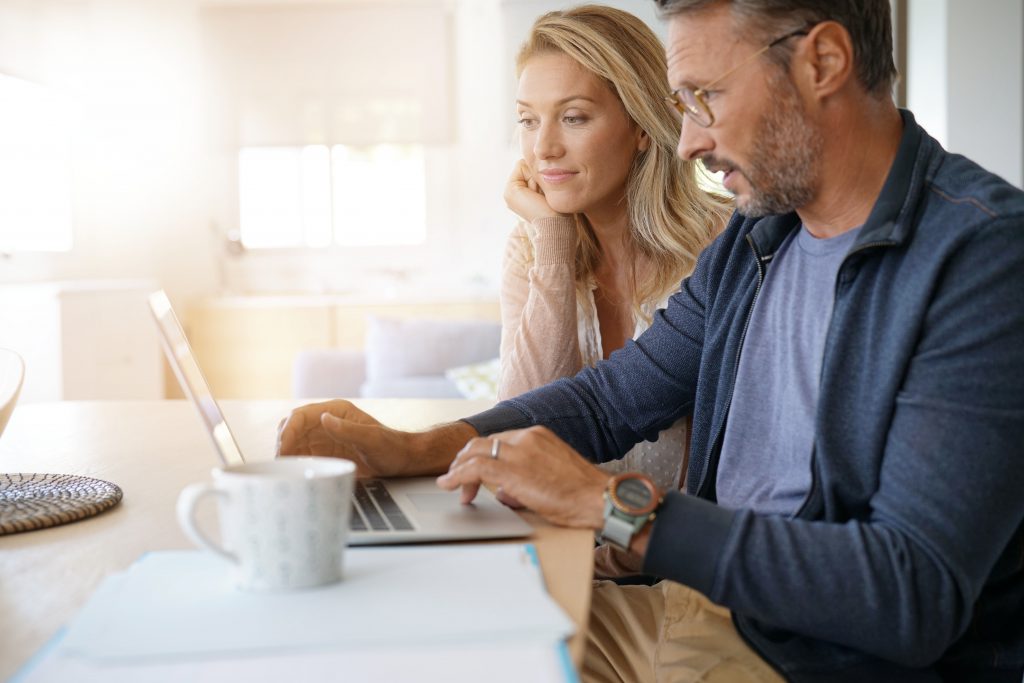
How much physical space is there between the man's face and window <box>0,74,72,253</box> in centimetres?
439

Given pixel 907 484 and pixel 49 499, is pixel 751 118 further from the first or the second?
pixel 49 499

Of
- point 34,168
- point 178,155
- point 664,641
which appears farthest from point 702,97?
point 178,155

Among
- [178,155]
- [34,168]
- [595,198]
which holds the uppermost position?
[178,155]

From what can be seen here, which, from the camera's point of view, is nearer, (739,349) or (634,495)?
(634,495)

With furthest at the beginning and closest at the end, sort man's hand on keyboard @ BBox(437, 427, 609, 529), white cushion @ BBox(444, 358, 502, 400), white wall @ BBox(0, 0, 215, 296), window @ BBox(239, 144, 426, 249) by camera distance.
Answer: window @ BBox(239, 144, 426, 249) < white wall @ BBox(0, 0, 215, 296) < white cushion @ BBox(444, 358, 502, 400) < man's hand on keyboard @ BBox(437, 427, 609, 529)

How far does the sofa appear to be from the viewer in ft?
14.5

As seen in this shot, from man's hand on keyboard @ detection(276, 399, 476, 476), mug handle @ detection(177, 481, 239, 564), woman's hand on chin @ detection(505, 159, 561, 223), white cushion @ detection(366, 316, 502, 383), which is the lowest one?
white cushion @ detection(366, 316, 502, 383)

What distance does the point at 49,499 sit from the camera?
1068 mm

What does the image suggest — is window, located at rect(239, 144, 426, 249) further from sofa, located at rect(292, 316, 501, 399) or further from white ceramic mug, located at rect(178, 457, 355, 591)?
white ceramic mug, located at rect(178, 457, 355, 591)

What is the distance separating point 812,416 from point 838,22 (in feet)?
1.35

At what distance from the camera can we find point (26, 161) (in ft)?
16.9

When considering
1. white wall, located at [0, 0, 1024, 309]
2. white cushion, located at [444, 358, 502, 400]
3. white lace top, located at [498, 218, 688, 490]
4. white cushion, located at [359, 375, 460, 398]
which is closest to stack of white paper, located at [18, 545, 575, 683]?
white lace top, located at [498, 218, 688, 490]

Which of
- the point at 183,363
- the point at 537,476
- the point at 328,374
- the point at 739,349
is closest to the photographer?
the point at 183,363

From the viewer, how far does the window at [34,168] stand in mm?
4926
